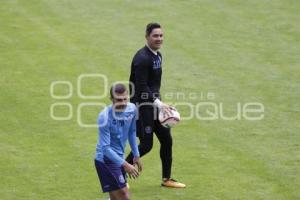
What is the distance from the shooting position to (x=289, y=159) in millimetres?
13000

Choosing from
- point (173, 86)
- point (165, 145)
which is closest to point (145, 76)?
point (165, 145)

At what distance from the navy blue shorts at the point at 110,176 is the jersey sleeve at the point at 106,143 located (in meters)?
0.17

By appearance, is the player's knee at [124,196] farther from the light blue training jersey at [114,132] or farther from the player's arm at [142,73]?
the player's arm at [142,73]

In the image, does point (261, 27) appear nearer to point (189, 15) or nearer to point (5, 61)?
point (189, 15)

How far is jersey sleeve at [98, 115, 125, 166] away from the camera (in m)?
9.38

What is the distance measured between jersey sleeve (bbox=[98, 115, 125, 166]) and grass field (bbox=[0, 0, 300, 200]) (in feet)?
7.12

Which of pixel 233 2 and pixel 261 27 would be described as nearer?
pixel 261 27

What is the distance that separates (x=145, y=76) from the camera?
11188 millimetres

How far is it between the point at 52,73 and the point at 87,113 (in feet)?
8.70

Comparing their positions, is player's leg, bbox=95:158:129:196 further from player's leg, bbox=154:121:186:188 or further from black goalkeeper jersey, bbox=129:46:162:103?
player's leg, bbox=154:121:186:188

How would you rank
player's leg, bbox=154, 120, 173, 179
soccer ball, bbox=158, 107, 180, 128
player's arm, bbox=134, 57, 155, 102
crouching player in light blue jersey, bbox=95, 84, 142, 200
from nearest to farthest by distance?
crouching player in light blue jersey, bbox=95, 84, 142, 200, player's arm, bbox=134, 57, 155, 102, soccer ball, bbox=158, 107, 180, 128, player's leg, bbox=154, 120, 173, 179

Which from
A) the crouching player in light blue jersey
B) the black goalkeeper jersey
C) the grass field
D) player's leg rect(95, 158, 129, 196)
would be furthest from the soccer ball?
player's leg rect(95, 158, 129, 196)

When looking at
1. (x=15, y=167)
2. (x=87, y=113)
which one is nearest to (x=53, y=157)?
(x=15, y=167)

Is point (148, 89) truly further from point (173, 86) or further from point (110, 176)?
point (173, 86)
